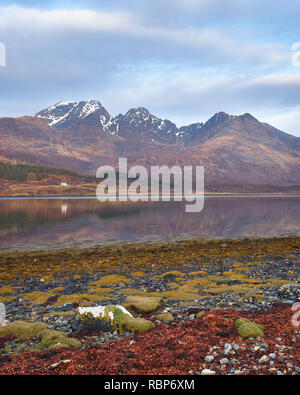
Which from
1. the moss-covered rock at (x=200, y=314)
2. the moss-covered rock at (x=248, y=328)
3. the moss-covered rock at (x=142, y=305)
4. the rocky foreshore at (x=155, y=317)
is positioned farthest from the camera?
the moss-covered rock at (x=142, y=305)

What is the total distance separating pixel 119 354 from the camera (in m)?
9.59

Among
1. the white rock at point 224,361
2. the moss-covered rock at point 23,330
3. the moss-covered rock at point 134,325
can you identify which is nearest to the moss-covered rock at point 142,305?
the moss-covered rock at point 134,325

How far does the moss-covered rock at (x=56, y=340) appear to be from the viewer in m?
10.6

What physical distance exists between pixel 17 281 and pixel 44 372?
54.4ft

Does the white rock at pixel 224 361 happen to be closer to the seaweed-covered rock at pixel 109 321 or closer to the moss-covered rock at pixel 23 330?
the seaweed-covered rock at pixel 109 321

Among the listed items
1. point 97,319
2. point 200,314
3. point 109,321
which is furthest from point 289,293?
point 97,319

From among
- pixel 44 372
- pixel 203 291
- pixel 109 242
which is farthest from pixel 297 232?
pixel 44 372

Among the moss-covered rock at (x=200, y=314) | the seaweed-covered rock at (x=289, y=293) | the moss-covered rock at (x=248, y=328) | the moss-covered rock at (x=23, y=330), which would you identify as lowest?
the moss-covered rock at (x=23, y=330)

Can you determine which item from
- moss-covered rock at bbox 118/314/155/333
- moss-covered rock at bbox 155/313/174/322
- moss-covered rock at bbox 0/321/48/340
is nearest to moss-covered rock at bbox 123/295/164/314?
moss-covered rock at bbox 155/313/174/322

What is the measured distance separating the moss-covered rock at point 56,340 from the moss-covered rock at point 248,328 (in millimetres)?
5740

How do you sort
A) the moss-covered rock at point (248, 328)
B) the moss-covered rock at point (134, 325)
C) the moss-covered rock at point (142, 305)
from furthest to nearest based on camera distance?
the moss-covered rock at point (142, 305), the moss-covered rock at point (134, 325), the moss-covered rock at point (248, 328)

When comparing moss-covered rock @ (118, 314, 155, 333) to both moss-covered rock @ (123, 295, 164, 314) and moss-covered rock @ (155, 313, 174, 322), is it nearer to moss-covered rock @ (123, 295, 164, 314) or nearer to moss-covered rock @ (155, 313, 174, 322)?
moss-covered rock @ (155, 313, 174, 322)

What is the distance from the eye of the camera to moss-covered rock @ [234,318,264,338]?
10211 mm
